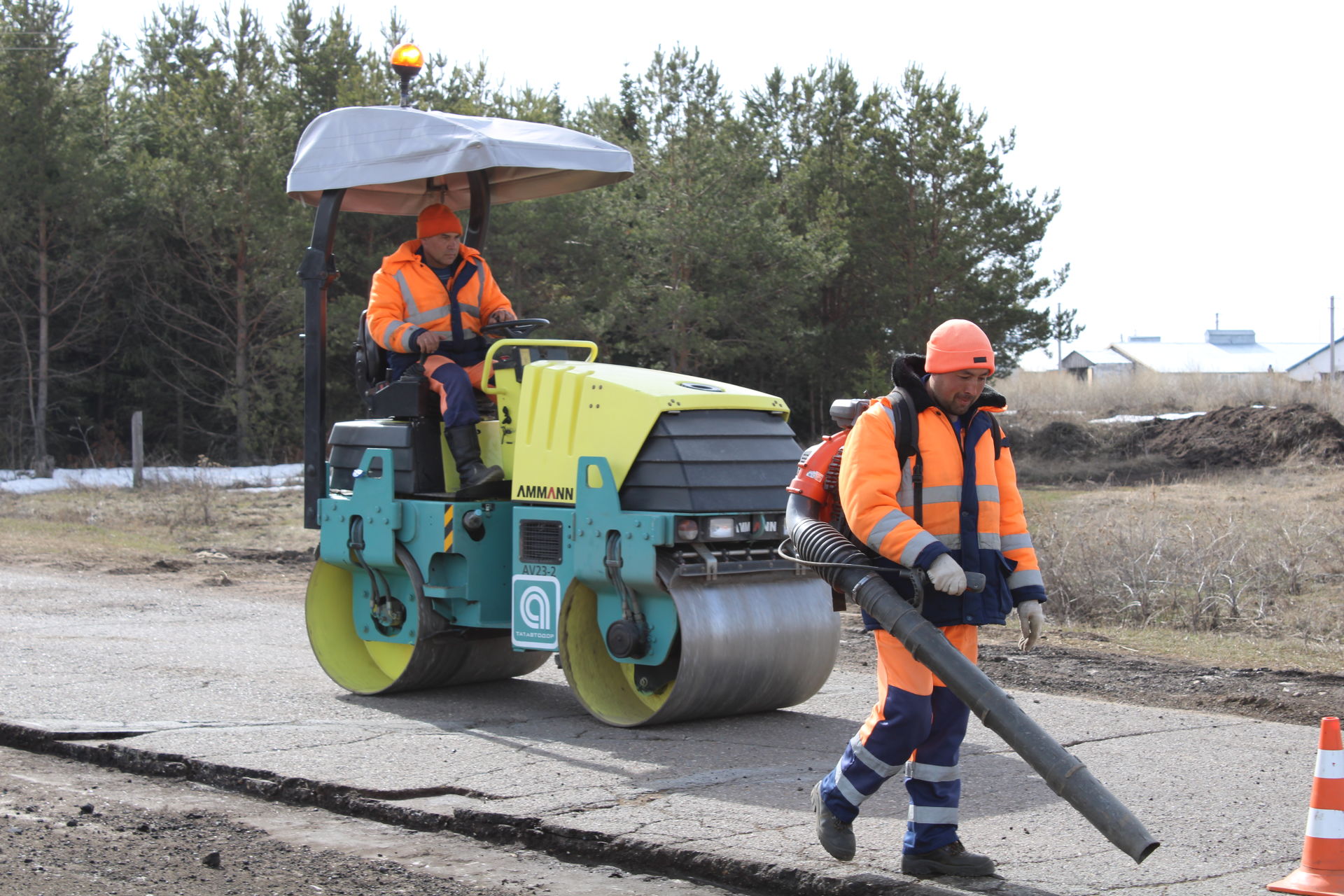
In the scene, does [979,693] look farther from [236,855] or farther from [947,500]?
[236,855]

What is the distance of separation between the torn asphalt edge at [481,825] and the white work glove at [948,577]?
92cm

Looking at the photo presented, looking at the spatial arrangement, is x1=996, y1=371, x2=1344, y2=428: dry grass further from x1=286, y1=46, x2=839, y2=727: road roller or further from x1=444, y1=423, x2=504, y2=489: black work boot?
x1=444, y1=423, x2=504, y2=489: black work boot

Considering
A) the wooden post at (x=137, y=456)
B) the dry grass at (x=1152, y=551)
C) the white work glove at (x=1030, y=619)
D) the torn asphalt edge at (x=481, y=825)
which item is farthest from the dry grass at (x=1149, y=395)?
the white work glove at (x=1030, y=619)

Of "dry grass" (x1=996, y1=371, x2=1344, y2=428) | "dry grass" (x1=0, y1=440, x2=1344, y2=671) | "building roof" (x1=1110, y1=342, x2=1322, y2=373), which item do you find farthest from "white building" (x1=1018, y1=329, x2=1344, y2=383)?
"dry grass" (x1=0, y1=440, x2=1344, y2=671)

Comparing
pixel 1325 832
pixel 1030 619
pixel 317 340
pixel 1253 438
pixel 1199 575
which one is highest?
pixel 317 340

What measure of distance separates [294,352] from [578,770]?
28862 millimetres

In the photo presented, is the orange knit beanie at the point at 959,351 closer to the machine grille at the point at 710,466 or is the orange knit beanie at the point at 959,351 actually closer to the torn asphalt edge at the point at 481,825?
the torn asphalt edge at the point at 481,825

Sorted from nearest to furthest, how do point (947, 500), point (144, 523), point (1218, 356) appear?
point (947, 500), point (144, 523), point (1218, 356)

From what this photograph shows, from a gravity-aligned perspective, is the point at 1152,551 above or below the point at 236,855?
above

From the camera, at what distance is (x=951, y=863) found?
14.7 feet

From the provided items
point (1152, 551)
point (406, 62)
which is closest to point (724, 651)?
point (406, 62)

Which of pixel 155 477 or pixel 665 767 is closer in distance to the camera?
pixel 665 767

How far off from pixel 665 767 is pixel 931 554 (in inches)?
82.0

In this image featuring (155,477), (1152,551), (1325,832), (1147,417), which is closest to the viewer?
(1325,832)
